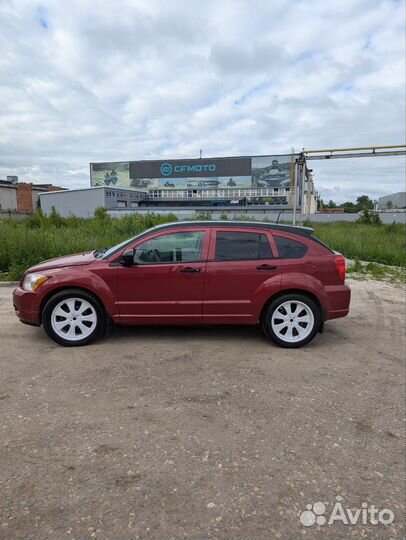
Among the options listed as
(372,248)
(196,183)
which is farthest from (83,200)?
(372,248)

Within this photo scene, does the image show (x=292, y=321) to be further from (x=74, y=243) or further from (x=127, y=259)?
(x=74, y=243)

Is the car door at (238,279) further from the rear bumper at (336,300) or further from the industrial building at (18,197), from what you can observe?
the industrial building at (18,197)

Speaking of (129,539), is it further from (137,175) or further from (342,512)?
(137,175)

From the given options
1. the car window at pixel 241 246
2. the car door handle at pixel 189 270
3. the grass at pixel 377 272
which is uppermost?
the car window at pixel 241 246

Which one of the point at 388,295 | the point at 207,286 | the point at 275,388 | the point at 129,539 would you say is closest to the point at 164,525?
the point at 129,539

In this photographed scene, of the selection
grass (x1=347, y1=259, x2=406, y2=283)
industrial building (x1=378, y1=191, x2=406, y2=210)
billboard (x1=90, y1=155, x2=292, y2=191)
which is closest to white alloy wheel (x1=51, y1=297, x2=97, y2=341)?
grass (x1=347, y1=259, x2=406, y2=283)

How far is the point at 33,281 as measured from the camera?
480cm

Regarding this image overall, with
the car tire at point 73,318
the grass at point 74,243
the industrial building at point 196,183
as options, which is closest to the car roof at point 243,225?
the car tire at point 73,318

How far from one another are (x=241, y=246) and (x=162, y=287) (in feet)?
3.78

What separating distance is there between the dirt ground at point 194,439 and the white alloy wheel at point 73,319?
0.21 m

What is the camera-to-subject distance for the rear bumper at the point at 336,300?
4922mm

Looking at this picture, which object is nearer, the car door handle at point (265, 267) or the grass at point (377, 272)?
the car door handle at point (265, 267)

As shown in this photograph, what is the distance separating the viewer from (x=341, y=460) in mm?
2768

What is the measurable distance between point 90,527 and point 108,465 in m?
0.51
